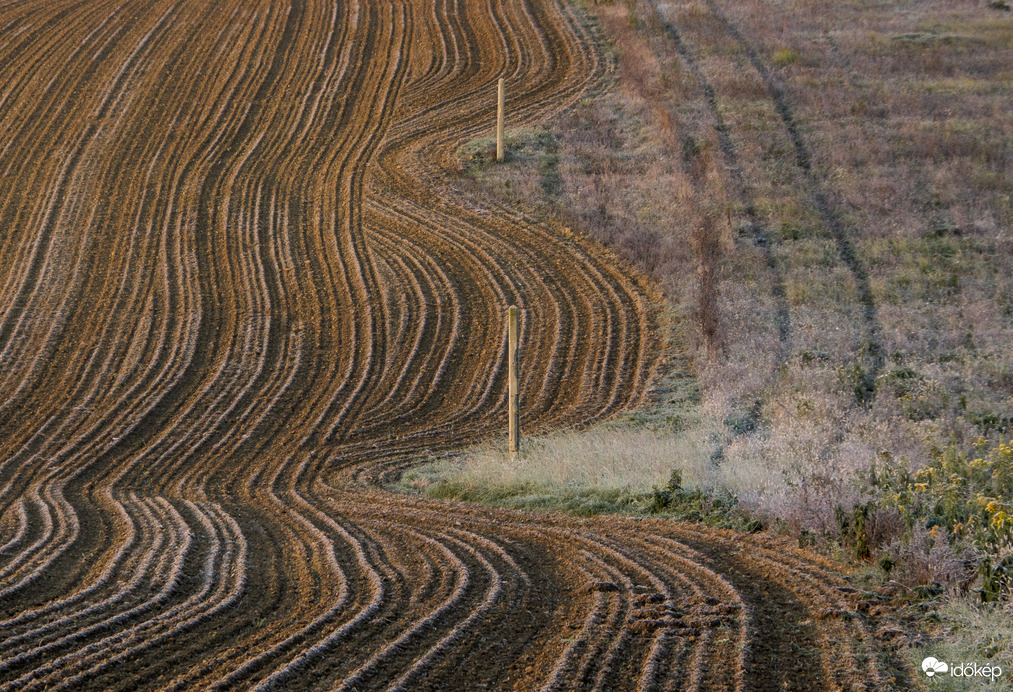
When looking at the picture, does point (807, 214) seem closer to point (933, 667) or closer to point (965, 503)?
point (965, 503)

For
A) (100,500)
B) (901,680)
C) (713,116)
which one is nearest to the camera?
(901,680)

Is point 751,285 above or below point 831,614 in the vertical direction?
above

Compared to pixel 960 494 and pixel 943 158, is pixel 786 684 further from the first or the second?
pixel 943 158

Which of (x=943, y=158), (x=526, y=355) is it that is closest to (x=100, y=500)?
(x=526, y=355)

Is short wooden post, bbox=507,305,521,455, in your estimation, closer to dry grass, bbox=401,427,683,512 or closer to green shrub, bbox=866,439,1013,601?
dry grass, bbox=401,427,683,512

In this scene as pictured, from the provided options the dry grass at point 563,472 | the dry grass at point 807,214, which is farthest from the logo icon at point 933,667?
the dry grass at point 563,472

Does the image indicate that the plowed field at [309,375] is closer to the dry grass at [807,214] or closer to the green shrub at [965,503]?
the green shrub at [965,503]
